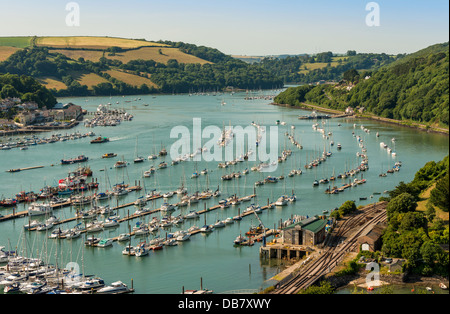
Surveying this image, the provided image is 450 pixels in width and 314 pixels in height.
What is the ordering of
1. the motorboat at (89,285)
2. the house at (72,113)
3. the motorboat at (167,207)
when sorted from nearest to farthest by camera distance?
the motorboat at (89,285) < the motorboat at (167,207) < the house at (72,113)

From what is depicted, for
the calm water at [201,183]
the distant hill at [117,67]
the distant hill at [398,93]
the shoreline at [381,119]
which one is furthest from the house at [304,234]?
the distant hill at [117,67]

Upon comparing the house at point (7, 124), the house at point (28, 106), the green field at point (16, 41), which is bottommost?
the house at point (7, 124)

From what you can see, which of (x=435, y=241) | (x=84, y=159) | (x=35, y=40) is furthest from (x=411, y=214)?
(x=35, y=40)

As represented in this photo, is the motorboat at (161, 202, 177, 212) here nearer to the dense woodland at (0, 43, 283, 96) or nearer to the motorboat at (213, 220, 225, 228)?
the motorboat at (213, 220, 225, 228)

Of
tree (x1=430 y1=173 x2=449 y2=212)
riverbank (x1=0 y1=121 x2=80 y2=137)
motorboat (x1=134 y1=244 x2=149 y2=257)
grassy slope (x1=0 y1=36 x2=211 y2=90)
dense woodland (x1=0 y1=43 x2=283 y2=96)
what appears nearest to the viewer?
tree (x1=430 y1=173 x2=449 y2=212)

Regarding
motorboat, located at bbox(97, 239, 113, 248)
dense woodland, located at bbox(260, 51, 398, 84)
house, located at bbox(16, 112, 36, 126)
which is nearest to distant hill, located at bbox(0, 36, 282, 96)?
dense woodland, located at bbox(260, 51, 398, 84)

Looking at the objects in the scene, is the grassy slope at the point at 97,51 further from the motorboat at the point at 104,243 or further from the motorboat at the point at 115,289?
the motorboat at the point at 115,289

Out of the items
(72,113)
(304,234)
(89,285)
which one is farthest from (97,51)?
(89,285)
